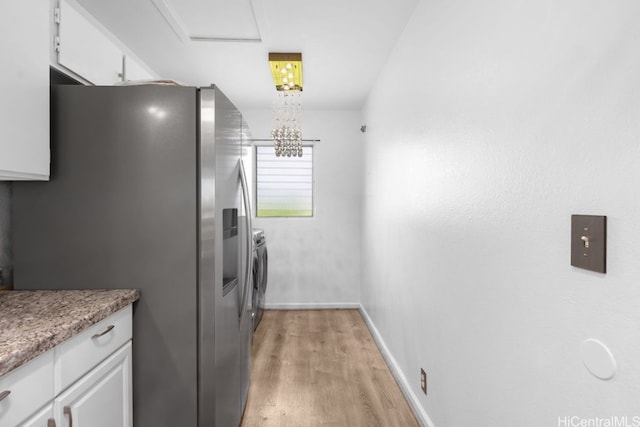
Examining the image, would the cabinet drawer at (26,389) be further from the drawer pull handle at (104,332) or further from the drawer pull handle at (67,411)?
the drawer pull handle at (104,332)

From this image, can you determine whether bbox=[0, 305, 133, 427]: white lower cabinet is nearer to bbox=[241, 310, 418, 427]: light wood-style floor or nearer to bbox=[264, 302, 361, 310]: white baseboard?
bbox=[241, 310, 418, 427]: light wood-style floor

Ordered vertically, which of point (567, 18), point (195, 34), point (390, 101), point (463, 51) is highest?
point (195, 34)

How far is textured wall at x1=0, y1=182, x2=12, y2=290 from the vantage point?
1542mm

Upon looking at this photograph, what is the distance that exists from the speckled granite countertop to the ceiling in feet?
5.66

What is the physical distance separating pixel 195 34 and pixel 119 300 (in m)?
1.99

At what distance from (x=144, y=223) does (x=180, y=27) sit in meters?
1.57

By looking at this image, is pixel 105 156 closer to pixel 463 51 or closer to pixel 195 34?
pixel 195 34

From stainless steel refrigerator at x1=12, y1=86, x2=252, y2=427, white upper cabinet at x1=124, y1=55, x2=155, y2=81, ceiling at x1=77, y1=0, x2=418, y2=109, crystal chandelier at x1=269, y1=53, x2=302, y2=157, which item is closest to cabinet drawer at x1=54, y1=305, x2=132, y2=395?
stainless steel refrigerator at x1=12, y1=86, x2=252, y2=427

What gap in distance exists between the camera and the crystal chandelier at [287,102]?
2.86 metres

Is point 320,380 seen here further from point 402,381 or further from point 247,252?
point 247,252

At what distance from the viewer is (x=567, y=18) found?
2.89 feet

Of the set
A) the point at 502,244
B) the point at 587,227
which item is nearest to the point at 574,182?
the point at 587,227

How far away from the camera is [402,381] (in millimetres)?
2387

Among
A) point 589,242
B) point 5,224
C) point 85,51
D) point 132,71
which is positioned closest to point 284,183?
point 132,71
